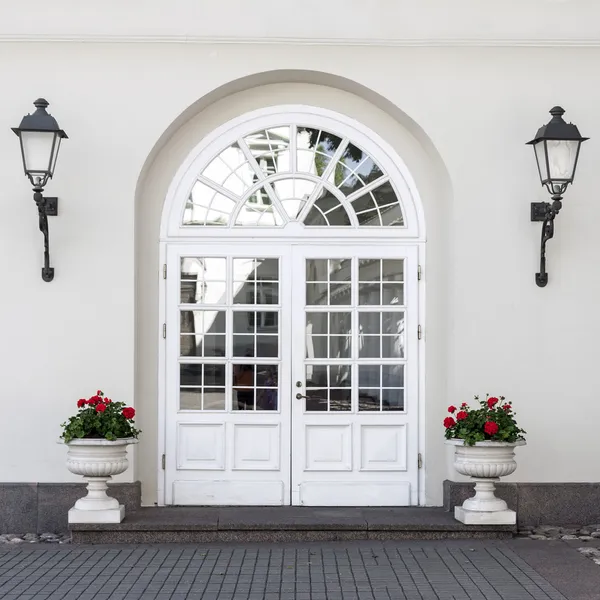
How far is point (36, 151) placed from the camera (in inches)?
314

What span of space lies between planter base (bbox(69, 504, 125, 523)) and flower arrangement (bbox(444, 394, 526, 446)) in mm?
2699

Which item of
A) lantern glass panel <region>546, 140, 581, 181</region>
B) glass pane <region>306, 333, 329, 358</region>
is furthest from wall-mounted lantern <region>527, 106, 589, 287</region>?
glass pane <region>306, 333, 329, 358</region>

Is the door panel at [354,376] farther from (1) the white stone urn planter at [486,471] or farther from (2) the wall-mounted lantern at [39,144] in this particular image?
(2) the wall-mounted lantern at [39,144]

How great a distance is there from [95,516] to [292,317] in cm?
236

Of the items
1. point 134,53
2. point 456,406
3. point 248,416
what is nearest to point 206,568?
point 248,416

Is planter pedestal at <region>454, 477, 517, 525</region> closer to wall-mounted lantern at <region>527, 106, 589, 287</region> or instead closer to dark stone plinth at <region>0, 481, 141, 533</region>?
wall-mounted lantern at <region>527, 106, 589, 287</region>

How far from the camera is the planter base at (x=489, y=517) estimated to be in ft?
26.3

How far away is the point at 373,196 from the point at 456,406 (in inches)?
77.9

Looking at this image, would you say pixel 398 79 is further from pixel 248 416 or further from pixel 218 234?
pixel 248 416

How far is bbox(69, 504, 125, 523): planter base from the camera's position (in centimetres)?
793

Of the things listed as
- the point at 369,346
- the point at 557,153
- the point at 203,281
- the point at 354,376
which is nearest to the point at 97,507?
the point at 203,281

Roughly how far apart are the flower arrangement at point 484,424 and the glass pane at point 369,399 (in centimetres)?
85

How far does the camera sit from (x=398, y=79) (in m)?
8.69

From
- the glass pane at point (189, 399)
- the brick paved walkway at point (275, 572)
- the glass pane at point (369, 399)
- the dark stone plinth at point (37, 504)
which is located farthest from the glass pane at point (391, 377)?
the dark stone plinth at point (37, 504)
